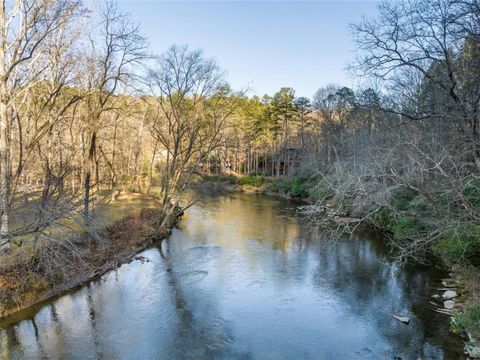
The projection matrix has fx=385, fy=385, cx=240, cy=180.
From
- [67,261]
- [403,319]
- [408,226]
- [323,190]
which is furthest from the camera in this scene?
[323,190]

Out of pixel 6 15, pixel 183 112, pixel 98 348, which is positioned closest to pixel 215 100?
pixel 183 112

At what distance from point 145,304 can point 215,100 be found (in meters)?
18.2

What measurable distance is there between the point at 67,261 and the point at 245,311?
6489 millimetres

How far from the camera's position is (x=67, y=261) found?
13.6 metres

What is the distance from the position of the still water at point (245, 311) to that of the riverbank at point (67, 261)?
1.81ft

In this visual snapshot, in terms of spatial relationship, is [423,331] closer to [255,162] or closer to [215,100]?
[215,100]

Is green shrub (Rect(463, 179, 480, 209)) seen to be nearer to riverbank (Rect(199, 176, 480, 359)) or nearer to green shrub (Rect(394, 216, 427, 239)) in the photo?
riverbank (Rect(199, 176, 480, 359))

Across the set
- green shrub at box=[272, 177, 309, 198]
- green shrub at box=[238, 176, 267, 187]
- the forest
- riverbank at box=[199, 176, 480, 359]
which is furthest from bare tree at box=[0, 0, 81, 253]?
green shrub at box=[238, 176, 267, 187]

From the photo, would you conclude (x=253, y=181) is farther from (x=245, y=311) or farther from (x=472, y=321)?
(x=472, y=321)

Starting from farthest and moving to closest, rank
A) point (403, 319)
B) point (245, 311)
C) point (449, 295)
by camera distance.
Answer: point (449, 295) → point (245, 311) → point (403, 319)

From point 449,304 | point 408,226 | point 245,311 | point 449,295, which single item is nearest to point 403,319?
point 449,304

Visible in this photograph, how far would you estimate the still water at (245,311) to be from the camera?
33.8 feet

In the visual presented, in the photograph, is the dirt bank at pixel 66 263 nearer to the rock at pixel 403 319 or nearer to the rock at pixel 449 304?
the rock at pixel 403 319

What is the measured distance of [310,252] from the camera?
65.1ft
